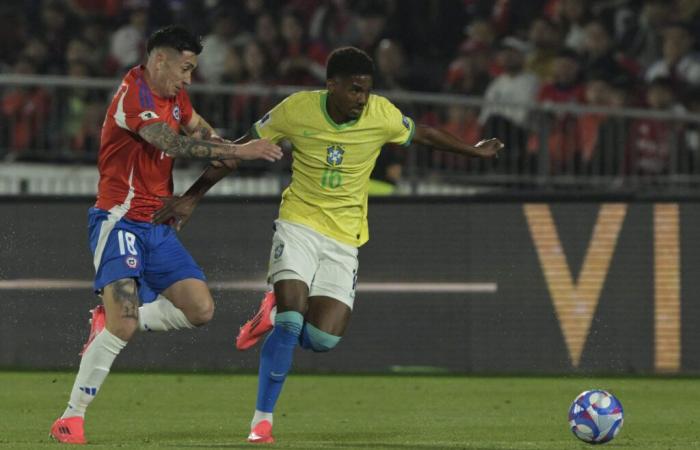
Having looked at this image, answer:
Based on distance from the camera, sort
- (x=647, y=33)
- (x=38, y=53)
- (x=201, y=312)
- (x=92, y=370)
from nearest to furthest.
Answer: (x=92, y=370), (x=201, y=312), (x=647, y=33), (x=38, y=53)

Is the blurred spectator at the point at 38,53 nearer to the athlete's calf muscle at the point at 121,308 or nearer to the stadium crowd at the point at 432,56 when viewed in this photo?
the stadium crowd at the point at 432,56

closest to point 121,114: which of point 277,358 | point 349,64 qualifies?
point 349,64

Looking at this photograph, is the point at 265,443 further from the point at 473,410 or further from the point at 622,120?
the point at 622,120

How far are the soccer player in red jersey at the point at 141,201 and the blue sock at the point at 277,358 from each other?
627 mm

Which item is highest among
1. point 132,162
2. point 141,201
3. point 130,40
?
point 130,40

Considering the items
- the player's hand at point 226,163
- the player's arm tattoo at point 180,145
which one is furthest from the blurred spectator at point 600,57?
the player's arm tattoo at point 180,145

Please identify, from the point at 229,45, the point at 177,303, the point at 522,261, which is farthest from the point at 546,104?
the point at 177,303

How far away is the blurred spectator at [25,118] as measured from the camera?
51.1 ft

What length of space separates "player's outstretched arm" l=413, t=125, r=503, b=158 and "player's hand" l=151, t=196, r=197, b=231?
53.9 inches

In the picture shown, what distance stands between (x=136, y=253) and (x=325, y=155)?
1196 millimetres

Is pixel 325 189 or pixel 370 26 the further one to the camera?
pixel 370 26

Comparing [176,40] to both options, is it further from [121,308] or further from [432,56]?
[432,56]

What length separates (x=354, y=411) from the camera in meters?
10.8

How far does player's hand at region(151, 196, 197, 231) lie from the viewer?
30.3ft
